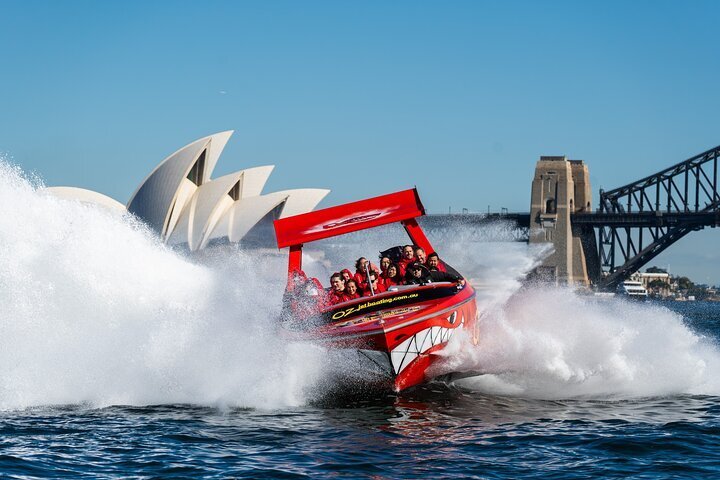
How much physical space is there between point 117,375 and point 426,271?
188 inches

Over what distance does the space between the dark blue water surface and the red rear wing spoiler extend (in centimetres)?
287

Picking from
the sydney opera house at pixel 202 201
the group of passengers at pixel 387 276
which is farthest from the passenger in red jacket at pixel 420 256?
the sydney opera house at pixel 202 201

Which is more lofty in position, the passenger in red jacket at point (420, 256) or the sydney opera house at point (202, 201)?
the sydney opera house at point (202, 201)

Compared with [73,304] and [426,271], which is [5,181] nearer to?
[73,304]

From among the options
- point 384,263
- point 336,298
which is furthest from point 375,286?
point 336,298

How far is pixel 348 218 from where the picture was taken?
59.3ft

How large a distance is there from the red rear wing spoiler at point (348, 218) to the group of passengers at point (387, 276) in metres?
0.68

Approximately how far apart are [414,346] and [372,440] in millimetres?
2547

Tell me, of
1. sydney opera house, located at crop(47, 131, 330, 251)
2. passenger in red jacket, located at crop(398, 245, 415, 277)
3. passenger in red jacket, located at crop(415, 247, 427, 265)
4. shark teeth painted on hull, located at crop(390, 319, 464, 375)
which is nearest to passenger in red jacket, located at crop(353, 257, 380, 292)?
passenger in red jacket, located at crop(398, 245, 415, 277)

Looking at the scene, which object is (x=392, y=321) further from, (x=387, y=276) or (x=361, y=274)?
(x=387, y=276)

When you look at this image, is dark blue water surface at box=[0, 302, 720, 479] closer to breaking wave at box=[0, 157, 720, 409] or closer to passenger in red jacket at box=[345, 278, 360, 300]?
breaking wave at box=[0, 157, 720, 409]

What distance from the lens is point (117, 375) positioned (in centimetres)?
1580

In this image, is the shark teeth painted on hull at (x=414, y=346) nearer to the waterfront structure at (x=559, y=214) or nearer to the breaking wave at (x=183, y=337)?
the breaking wave at (x=183, y=337)

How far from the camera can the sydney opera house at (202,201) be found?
2719 inches
